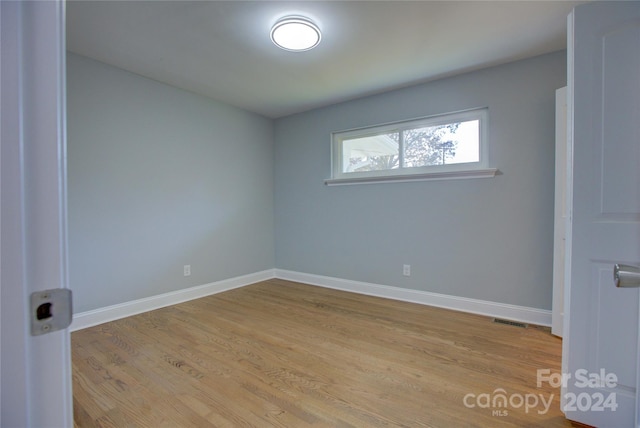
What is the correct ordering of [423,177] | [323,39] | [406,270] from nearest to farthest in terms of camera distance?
[323,39], [423,177], [406,270]

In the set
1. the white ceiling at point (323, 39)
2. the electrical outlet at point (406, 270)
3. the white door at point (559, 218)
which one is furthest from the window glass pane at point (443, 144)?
the electrical outlet at point (406, 270)

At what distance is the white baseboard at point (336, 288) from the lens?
8.51 feet

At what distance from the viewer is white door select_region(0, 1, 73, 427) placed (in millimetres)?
385

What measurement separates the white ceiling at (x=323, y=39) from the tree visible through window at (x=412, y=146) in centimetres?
48

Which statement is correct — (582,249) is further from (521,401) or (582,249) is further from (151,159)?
(151,159)

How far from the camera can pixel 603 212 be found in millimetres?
1361

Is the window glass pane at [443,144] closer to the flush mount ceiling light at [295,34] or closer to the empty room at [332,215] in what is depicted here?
the empty room at [332,215]

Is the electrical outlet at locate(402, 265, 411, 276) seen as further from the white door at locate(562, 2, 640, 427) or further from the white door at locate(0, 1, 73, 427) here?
the white door at locate(0, 1, 73, 427)

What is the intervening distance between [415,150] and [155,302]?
3242 millimetres

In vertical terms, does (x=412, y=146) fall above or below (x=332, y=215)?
above

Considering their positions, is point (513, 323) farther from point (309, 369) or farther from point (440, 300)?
point (309, 369)

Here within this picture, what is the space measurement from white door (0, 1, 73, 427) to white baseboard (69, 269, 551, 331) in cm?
Answer: 262

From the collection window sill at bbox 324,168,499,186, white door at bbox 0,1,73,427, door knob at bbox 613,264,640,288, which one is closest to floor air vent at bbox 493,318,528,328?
window sill at bbox 324,168,499,186

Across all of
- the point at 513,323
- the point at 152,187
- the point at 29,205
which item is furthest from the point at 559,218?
the point at 152,187
